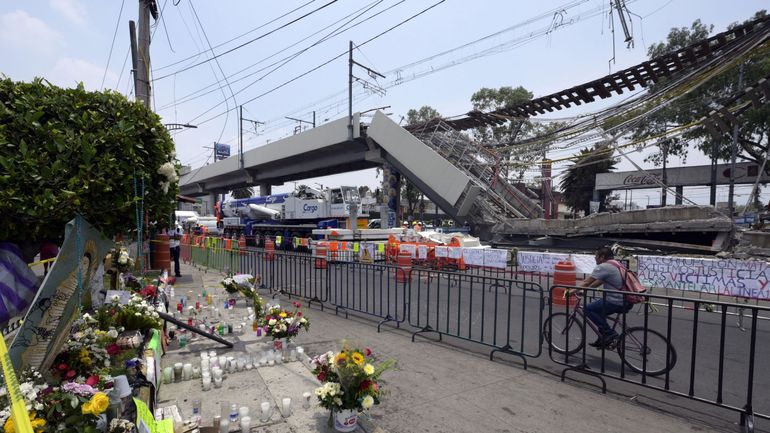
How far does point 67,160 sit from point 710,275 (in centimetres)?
1042

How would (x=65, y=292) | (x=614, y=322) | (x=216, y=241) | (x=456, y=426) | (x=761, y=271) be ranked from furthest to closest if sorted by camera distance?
(x=216, y=241) → (x=761, y=271) → (x=614, y=322) → (x=456, y=426) → (x=65, y=292)

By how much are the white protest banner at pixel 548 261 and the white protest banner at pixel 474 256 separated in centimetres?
112

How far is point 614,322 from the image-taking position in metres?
5.26

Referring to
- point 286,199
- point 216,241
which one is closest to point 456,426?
point 216,241

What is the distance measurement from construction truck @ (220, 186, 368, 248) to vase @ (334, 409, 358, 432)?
57.8 feet

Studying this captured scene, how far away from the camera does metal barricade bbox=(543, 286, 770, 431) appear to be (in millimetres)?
3885

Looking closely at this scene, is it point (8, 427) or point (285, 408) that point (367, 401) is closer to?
point (285, 408)

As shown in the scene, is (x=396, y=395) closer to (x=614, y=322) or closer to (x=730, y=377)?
(x=614, y=322)

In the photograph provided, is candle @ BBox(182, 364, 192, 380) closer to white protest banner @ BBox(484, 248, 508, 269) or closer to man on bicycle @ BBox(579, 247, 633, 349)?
man on bicycle @ BBox(579, 247, 633, 349)

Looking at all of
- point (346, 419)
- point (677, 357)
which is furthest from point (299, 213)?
point (346, 419)

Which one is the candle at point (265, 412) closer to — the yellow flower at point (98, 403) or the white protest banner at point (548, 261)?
the yellow flower at point (98, 403)

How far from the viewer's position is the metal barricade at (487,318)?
5379mm

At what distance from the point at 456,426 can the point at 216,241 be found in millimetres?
12515

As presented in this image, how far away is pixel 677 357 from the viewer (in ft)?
17.7
